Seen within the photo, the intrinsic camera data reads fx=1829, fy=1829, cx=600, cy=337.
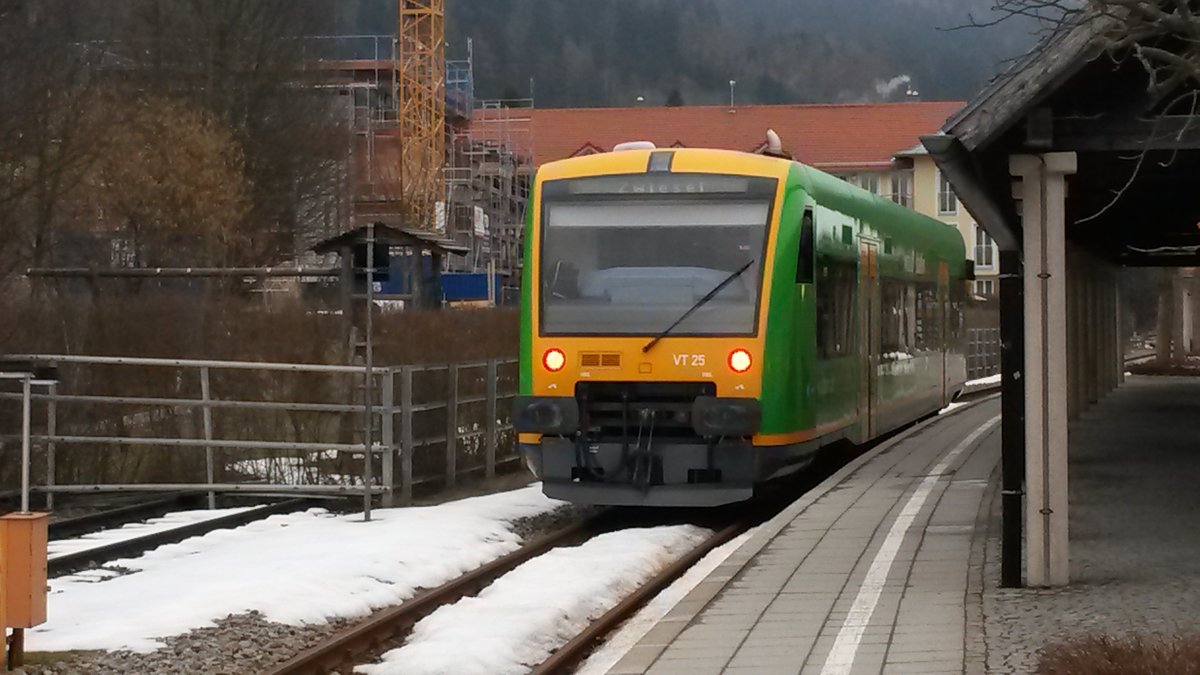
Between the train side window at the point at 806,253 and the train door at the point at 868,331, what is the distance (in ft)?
10.1

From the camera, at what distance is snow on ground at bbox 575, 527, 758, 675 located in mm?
9398

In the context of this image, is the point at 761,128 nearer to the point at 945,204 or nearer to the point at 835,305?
the point at 945,204

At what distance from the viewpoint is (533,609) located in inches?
427

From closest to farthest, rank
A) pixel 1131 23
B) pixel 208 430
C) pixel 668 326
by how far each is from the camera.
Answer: pixel 1131 23 → pixel 668 326 → pixel 208 430

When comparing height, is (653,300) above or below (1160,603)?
above

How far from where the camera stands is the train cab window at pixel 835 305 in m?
16.7

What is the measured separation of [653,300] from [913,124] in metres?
81.9

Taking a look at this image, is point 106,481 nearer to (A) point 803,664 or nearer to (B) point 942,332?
(A) point 803,664

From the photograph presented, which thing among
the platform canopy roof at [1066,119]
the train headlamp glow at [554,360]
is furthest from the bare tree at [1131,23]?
the train headlamp glow at [554,360]

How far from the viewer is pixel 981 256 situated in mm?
90625

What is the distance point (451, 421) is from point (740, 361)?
177 inches

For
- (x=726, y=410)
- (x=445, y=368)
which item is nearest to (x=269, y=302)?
(x=445, y=368)

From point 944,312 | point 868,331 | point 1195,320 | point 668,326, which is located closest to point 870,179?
point 1195,320

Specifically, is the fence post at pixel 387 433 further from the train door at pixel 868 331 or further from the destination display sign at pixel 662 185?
the train door at pixel 868 331
